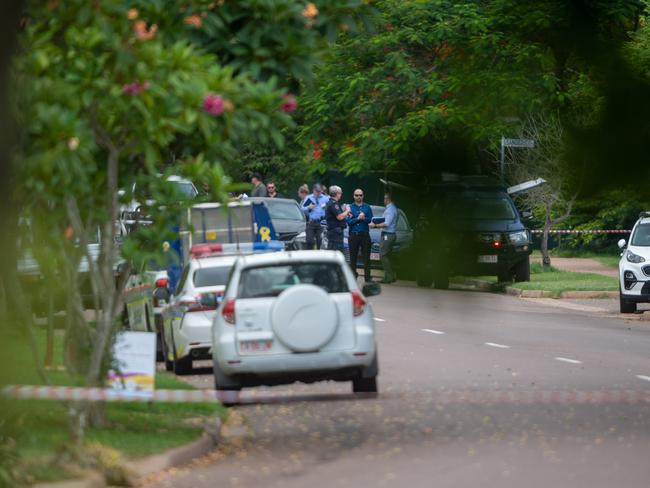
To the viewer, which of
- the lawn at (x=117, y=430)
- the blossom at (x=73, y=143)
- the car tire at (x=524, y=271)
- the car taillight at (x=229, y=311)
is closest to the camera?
the car tire at (x=524, y=271)

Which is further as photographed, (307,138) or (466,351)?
(466,351)

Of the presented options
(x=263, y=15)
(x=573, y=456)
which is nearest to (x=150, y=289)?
(x=573, y=456)

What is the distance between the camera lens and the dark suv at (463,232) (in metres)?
2.32

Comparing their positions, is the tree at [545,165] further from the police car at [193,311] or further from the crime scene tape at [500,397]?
the police car at [193,311]

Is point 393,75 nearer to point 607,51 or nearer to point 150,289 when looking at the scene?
point 607,51

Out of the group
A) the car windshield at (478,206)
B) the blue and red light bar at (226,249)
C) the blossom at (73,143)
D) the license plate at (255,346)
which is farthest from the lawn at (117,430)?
the car windshield at (478,206)

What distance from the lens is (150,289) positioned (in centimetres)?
1877

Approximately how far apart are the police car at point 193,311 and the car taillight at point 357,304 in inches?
119

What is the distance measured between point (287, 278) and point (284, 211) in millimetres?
20980

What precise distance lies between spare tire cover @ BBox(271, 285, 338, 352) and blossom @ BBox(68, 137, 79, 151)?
439cm

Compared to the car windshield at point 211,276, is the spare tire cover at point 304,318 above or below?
below

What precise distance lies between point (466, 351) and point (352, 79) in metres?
14.5

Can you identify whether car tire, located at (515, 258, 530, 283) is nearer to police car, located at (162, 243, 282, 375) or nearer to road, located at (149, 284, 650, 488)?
road, located at (149, 284, 650, 488)

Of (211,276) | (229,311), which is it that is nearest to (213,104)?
(229,311)
